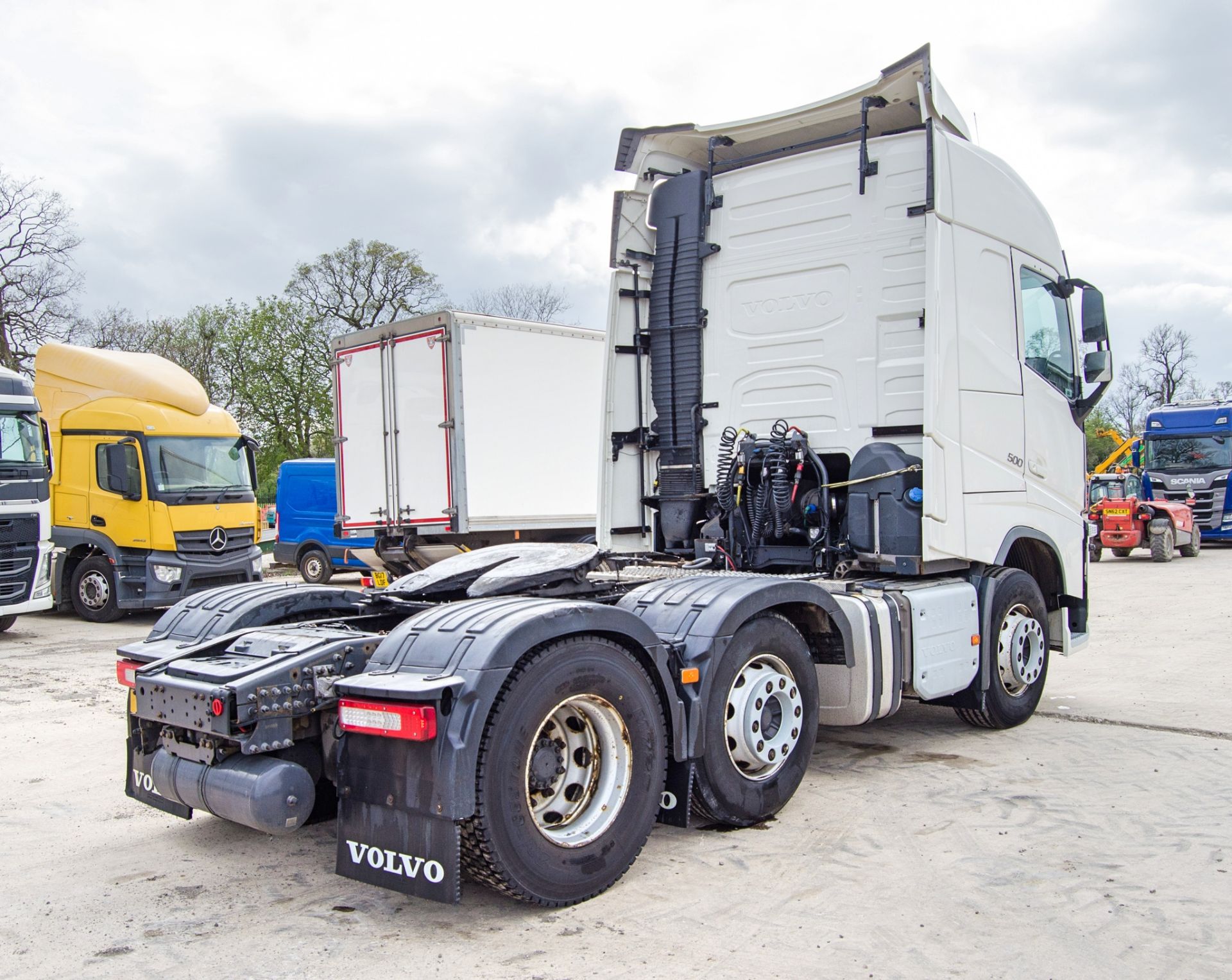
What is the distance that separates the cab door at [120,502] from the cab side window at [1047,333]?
11.3m

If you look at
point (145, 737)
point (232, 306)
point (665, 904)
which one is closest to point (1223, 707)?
point (665, 904)

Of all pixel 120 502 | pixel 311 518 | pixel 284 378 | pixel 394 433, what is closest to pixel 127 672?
pixel 394 433

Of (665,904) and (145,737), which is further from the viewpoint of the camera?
(145,737)

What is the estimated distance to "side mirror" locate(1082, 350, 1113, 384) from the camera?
721cm

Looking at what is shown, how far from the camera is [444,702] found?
11.6 ft

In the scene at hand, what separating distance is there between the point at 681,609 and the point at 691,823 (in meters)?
1.08

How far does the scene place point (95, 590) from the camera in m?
A: 14.4

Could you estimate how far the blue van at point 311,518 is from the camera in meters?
19.8

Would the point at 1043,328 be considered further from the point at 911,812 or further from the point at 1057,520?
the point at 911,812

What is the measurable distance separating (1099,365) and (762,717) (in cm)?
409

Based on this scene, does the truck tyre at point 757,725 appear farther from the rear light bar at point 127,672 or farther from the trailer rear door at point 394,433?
the trailer rear door at point 394,433

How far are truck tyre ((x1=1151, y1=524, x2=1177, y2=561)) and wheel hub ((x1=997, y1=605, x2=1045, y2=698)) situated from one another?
726 inches

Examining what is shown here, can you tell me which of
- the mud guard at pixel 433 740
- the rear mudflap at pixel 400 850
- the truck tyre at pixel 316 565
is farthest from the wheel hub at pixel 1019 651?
the truck tyre at pixel 316 565

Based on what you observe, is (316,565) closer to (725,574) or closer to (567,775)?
(725,574)
